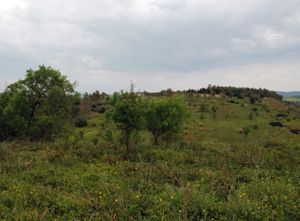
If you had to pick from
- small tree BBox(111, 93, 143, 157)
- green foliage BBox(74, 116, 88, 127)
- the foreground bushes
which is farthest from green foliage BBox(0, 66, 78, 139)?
green foliage BBox(74, 116, 88, 127)

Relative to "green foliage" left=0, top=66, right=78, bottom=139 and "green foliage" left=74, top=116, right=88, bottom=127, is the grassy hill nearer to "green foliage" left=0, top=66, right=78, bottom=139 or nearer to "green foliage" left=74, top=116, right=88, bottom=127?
"green foliage" left=0, top=66, right=78, bottom=139

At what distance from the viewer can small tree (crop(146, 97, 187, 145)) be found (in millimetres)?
27250

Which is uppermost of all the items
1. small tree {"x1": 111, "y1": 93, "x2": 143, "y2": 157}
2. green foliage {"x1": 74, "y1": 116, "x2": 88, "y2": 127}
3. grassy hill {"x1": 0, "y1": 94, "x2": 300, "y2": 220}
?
small tree {"x1": 111, "y1": 93, "x2": 143, "y2": 157}

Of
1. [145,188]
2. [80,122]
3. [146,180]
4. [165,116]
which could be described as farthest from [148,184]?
[80,122]

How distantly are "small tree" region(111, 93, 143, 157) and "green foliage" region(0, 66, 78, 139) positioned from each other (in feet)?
32.3

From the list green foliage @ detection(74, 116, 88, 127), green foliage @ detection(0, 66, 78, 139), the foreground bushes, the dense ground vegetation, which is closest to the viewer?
the foreground bushes

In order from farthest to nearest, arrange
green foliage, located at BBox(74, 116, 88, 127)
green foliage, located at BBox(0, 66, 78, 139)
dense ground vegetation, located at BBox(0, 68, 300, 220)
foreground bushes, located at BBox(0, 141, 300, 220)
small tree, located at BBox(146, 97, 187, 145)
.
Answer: green foliage, located at BBox(74, 116, 88, 127) < green foliage, located at BBox(0, 66, 78, 139) < small tree, located at BBox(146, 97, 187, 145) < dense ground vegetation, located at BBox(0, 68, 300, 220) < foreground bushes, located at BBox(0, 141, 300, 220)

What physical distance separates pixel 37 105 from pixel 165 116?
11.6 meters

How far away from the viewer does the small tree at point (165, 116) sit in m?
27.2

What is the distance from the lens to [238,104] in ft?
190

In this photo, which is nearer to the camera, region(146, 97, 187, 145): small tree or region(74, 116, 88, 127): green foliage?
region(146, 97, 187, 145): small tree

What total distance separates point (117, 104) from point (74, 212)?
12.4 metres

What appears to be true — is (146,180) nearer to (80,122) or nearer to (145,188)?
(145,188)

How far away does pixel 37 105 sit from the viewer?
29.8 metres
